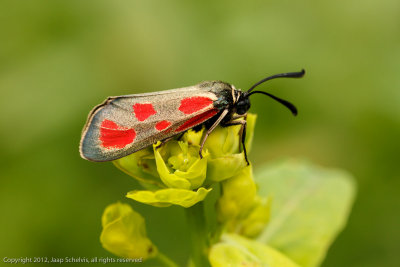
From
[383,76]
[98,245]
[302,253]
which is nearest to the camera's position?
[302,253]

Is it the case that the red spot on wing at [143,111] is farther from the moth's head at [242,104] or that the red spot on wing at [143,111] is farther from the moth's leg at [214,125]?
the moth's head at [242,104]

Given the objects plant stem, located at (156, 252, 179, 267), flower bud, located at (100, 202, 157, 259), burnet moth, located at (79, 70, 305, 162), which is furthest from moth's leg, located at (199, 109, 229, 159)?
plant stem, located at (156, 252, 179, 267)

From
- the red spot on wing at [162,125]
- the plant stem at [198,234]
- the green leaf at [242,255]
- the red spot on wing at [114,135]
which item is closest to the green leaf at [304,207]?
the green leaf at [242,255]

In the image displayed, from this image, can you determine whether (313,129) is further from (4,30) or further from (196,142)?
(4,30)

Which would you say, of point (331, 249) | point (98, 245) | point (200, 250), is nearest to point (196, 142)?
point (200, 250)

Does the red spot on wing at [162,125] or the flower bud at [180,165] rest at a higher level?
the red spot on wing at [162,125]

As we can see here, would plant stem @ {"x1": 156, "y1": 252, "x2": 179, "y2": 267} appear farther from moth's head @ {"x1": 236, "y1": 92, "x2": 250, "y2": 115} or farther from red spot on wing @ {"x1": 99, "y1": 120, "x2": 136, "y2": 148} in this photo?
moth's head @ {"x1": 236, "y1": 92, "x2": 250, "y2": 115}

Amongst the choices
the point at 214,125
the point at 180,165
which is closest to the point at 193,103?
the point at 214,125
